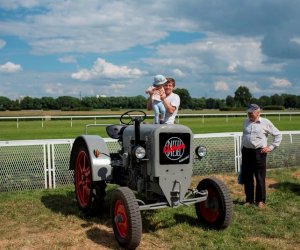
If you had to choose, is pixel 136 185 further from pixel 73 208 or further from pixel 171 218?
pixel 73 208

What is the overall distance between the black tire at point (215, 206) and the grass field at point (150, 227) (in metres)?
0.14

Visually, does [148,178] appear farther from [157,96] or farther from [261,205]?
[261,205]

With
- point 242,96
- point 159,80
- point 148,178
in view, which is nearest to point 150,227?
point 148,178

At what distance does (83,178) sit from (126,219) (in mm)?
2098

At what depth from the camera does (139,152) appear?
5.79 m

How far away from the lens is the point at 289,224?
21.9 ft

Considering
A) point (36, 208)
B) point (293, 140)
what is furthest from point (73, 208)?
point (293, 140)

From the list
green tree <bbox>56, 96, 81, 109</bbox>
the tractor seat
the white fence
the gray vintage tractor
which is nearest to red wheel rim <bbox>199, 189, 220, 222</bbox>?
the gray vintage tractor

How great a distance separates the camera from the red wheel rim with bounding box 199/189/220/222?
6343 millimetres

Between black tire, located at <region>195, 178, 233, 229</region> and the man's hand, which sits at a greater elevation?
the man's hand

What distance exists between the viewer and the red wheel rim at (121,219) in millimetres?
5613

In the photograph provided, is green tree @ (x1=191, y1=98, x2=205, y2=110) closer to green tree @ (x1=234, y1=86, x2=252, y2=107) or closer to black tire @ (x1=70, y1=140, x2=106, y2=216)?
green tree @ (x1=234, y1=86, x2=252, y2=107)

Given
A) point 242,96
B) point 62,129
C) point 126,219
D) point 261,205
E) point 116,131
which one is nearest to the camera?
→ point 126,219

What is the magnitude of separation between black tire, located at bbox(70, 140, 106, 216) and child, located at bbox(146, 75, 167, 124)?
1.22 m
